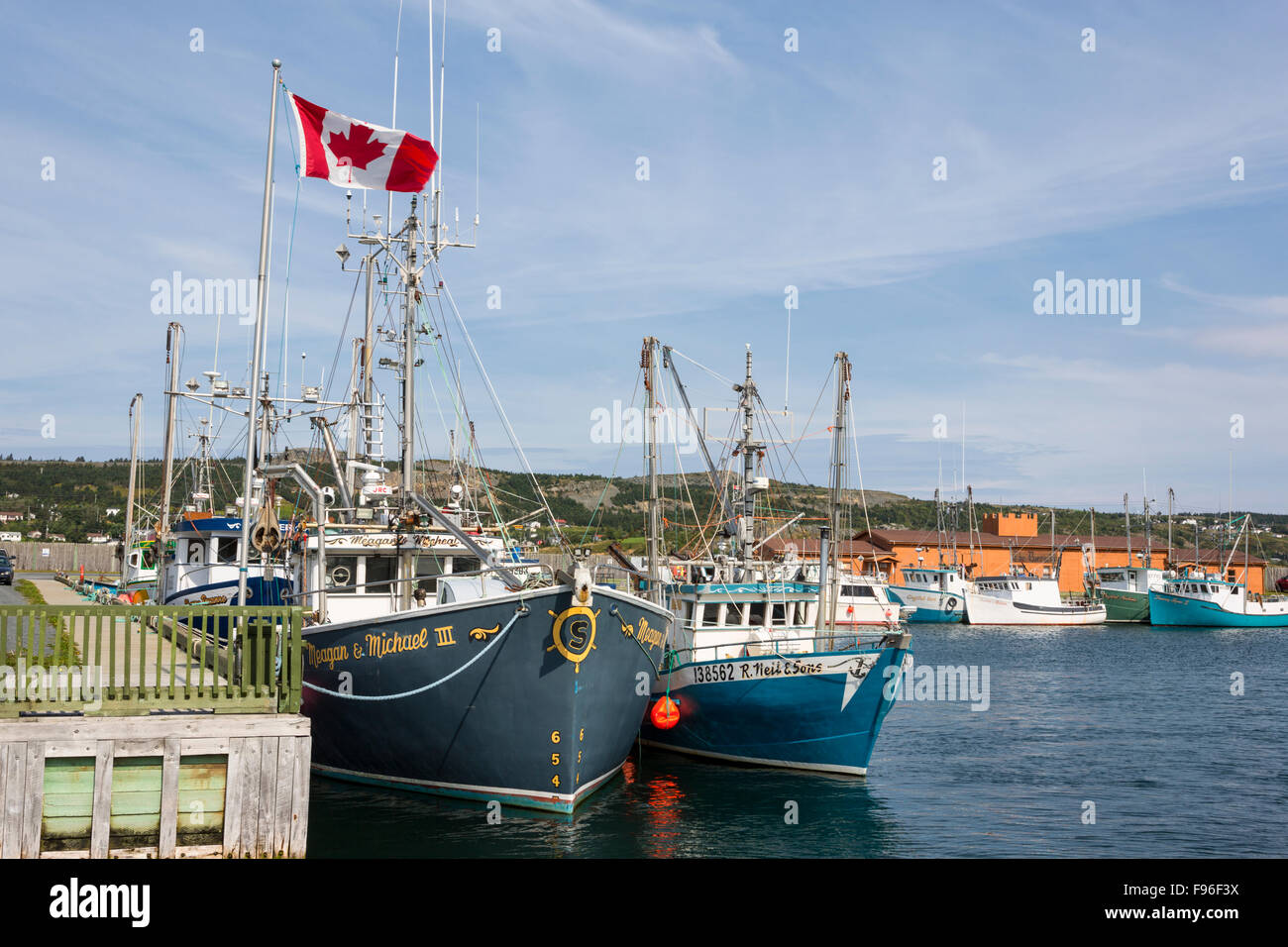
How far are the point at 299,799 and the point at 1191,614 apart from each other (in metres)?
88.0

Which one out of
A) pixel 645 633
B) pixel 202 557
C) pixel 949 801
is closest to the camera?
pixel 645 633

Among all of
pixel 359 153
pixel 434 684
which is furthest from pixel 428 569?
pixel 359 153

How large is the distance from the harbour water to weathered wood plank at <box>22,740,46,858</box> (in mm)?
5090

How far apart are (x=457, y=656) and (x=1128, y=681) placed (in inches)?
1487

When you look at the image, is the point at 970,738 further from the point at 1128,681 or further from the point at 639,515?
the point at 639,515

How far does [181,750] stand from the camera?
1307 cm

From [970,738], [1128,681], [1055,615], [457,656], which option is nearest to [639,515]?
[1055,615]

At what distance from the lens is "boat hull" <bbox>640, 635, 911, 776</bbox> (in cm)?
2344

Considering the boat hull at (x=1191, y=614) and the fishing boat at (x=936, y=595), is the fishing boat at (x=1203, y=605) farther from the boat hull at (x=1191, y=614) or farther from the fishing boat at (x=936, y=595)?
the fishing boat at (x=936, y=595)

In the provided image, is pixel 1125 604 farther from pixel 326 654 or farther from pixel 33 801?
pixel 33 801

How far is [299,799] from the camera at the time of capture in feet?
43.8

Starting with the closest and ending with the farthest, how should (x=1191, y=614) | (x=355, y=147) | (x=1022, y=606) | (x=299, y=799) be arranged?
1. (x=299, y=799)
2. (x=355, y=147)
3. (x=1022, y=606)
4. (x=1191, y=614)

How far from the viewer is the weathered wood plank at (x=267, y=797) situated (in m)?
13.2

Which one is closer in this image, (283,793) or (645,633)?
(283,793)
